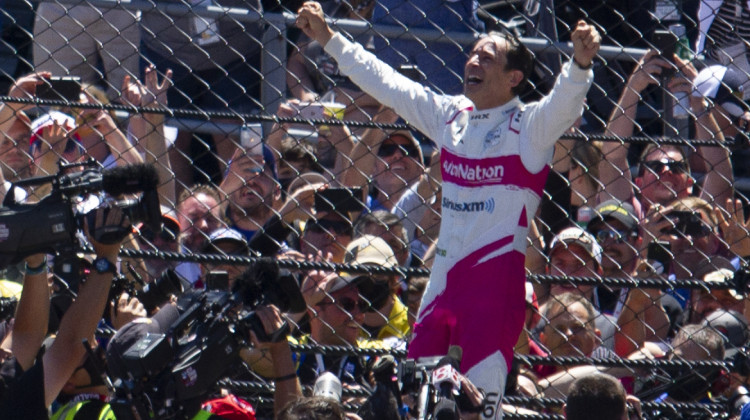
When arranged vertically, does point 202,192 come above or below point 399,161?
below

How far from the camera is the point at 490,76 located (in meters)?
3.76

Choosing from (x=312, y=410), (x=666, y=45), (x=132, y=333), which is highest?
(x=666, y=45)

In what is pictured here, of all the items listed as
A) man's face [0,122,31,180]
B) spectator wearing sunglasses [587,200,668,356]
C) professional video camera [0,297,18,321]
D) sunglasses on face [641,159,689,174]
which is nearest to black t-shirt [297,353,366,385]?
spectator wearing sunglasses [587,200,668,356]

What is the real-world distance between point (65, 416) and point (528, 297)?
178 centimetres

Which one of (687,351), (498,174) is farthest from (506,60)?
(687,351)

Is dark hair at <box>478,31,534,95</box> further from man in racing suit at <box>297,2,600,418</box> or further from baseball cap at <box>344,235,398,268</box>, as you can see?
baseball cap at <box>344,235,398,268</box>

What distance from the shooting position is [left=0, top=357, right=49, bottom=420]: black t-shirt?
3.14m

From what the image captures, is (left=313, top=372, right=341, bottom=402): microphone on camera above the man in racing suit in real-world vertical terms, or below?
below

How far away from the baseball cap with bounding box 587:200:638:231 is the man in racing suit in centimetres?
112

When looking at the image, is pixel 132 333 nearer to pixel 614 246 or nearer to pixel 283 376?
pixel 283 376

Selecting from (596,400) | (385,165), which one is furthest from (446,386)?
(385,165)

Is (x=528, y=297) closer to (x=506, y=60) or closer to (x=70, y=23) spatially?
(x=506, y=60)

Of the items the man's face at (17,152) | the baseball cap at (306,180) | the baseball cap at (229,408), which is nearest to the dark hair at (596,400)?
the baseball cap at (229,408)

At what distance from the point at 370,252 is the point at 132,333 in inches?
59.2
